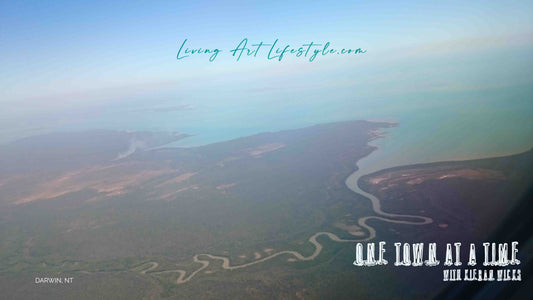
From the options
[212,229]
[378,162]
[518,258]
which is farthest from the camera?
[378,162]

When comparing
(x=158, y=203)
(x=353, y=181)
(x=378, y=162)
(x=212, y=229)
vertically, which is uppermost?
(x=378, y=162)

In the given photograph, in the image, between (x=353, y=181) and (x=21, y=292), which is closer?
(x=21, y=292)

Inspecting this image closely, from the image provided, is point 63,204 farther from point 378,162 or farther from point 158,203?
point 378,162

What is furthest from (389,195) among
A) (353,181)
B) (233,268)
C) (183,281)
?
(183,281)

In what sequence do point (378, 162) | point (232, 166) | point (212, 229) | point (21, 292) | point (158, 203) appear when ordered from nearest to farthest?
point (21, 292)
point (212, 229)
point (158, 203)
point (378, 162)
point (232, 166)

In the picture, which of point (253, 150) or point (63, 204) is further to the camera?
point (253, 150)

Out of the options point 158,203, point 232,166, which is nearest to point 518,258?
point 158,203

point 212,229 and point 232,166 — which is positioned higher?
point 232,166

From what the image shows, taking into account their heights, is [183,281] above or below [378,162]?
below

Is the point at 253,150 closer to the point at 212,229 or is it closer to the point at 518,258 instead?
the point at 212,229
